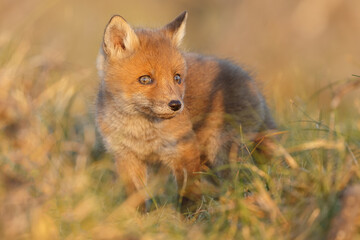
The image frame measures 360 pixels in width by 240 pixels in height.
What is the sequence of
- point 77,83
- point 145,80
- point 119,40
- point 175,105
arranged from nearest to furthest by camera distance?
point 175,105, point 145,80, point 119,40, point 77,83

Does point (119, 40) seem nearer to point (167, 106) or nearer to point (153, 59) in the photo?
point (153, 59)

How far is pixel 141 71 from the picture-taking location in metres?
4.11

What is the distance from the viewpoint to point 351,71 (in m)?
8.91

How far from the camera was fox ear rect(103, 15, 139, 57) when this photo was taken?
4.17 metres

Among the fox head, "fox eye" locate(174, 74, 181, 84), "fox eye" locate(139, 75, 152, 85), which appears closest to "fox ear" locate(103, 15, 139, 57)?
the fox head

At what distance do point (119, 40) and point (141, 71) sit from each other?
0.45 meters

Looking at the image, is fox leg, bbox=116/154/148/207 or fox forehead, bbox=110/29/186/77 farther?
fox leg, bbox=116/154/148/207

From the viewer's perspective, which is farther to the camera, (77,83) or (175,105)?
(77,83)

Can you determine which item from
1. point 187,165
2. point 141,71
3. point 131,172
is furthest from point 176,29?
point 131,172

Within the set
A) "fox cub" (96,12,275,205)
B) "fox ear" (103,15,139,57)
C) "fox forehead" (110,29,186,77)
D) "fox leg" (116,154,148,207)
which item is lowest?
"fox leg" (116,154,148,207)

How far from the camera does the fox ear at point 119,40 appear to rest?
4172mm

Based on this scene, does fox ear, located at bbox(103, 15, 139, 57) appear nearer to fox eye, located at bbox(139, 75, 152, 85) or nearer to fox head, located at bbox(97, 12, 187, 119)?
fox head, located at bbox(97, 12, 187, 119)

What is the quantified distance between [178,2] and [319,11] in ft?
29.0

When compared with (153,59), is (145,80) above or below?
below
